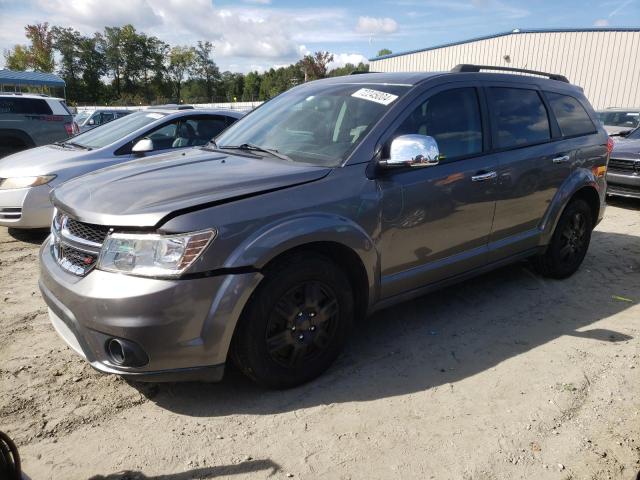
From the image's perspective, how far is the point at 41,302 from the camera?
14.0 feet

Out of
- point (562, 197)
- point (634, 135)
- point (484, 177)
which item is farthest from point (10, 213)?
point (634, 135)

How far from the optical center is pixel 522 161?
4.14 metres

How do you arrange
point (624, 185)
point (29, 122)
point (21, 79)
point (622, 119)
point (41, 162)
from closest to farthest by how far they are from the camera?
1. point (41, 162)
2. point (624, 185)
3. point (29, 122)
4. point (622, 119)
5. point (21, 79)

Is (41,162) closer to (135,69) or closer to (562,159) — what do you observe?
(562,159)

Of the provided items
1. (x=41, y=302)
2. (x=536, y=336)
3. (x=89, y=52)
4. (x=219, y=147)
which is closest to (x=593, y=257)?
(x=536, y=336)

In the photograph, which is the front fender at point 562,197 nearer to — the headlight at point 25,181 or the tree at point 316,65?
the headlight at point 25,181

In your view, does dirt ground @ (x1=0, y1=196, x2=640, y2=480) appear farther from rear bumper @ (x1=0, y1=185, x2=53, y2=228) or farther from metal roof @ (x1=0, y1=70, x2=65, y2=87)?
metal roof @ (x1=0, y1=70, x2=65, y2=87)

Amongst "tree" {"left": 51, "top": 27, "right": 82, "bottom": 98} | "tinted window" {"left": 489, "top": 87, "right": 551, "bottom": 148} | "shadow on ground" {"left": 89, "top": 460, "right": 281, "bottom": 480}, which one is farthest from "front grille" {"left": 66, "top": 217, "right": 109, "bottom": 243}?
"tree" {"left": 51, "top": 27, "right": 82, "bottom": 98}

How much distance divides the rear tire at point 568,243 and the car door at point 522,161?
377 millimetres

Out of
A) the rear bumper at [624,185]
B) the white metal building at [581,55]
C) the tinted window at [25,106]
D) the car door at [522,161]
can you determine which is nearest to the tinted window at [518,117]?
the car door at [522,161]

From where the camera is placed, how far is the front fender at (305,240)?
2.60 metres

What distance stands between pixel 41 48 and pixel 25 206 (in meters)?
73.2

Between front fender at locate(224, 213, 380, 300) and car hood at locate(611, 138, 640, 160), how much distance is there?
772 centimetres

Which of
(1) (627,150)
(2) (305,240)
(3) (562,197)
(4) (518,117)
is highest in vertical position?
(4) (518,117)
